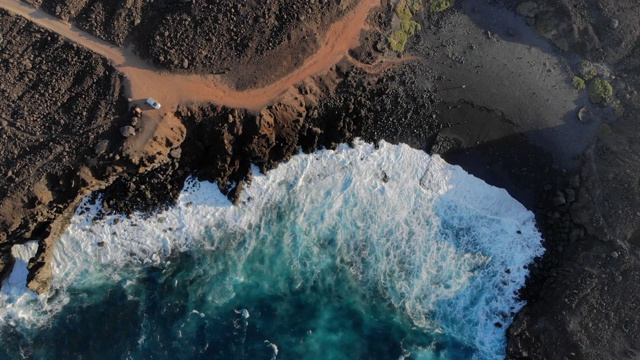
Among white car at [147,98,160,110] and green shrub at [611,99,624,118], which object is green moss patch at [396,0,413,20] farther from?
white car at [147,98,160,110]

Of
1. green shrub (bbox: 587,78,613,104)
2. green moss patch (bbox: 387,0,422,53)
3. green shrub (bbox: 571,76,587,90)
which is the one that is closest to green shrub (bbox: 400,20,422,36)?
green moss patch (bbox: 387,0,422,53)

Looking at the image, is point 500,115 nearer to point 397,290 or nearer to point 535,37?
point 535,37


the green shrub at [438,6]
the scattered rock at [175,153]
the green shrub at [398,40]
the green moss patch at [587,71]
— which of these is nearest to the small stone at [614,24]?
the green moss patch at [587,71]

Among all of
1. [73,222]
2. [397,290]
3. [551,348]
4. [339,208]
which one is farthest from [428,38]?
[73,222]

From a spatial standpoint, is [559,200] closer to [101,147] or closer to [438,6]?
[438,6]

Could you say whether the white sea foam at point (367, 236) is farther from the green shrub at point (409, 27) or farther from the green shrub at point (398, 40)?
the green shrub at point (409, 27)

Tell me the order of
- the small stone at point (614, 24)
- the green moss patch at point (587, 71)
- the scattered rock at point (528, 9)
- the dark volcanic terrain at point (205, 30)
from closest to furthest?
1. the dark volcanic terrain at point (205, 30)
2. the small stone at point (614, 24)
3. the green moss patch at point (587, 71)
4. the scattered rock at point (528, 9)
